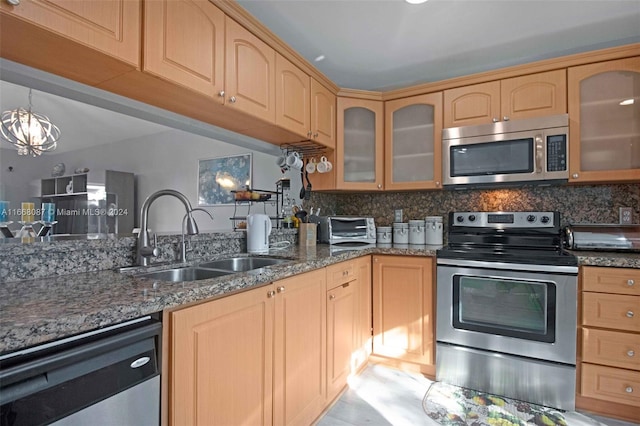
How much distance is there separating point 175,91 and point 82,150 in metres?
0.47

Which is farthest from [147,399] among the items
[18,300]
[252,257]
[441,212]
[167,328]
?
[441,212]

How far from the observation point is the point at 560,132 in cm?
218

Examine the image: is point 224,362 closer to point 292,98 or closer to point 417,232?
point 292,98

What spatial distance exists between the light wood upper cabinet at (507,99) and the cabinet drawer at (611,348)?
146 centimetres

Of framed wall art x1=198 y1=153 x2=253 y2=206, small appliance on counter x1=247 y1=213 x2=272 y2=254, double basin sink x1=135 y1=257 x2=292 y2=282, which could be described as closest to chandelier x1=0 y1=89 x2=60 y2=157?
double basin sink x1=135 y1=257 x2=292 y2=282

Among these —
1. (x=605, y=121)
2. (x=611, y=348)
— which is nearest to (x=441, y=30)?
(x=605, y=121)

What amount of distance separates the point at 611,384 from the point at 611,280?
0.59 meters

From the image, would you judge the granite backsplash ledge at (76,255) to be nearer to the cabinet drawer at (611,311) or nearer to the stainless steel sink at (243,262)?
the stainless steel sink at (243,262)

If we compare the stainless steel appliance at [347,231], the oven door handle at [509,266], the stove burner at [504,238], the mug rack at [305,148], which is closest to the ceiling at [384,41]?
the mug rack at [305,148]

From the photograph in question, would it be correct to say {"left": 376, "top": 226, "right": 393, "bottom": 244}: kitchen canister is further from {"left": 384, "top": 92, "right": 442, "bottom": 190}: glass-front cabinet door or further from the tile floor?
the tile floor

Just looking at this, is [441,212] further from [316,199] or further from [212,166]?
[212,166]

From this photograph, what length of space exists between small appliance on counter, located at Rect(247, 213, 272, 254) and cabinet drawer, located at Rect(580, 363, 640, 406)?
6.68ft

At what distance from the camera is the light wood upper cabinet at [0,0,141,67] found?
964 mm

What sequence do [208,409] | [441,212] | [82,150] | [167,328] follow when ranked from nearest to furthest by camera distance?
1. [167,328]
2. [208,409]
3. [82,150]
4. [441,212]
